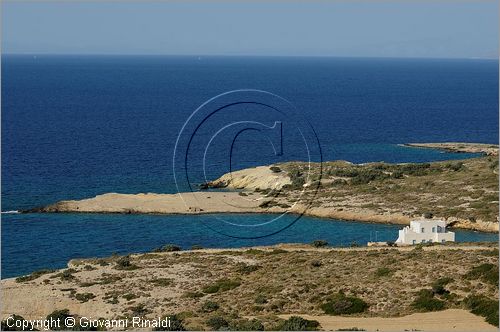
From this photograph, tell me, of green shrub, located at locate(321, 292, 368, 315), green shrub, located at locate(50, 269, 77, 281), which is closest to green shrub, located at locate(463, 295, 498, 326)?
green shrub, located at locate(321, 292, 368, 315)

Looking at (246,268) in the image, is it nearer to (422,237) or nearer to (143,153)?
(422,237)

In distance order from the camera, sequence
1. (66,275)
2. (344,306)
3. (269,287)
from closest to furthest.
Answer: (344,306) → (269,287) → (66,275)

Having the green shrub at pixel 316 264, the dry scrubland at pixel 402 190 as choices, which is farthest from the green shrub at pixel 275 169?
the green shrub at pixel 316 264

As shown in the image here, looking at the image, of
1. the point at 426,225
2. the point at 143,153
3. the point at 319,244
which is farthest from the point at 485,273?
the point at 143,153

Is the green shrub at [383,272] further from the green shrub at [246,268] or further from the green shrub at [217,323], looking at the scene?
the green shrub at [217,323]

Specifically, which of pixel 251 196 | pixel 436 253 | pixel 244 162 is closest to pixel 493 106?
pixel 244 162

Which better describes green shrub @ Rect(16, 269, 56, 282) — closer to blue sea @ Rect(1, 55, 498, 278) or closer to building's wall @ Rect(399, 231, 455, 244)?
blue sea @ Rect(1, 55, 498, 278)

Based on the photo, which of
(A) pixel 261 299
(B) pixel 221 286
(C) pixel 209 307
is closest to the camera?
(C) pixel 209 307
